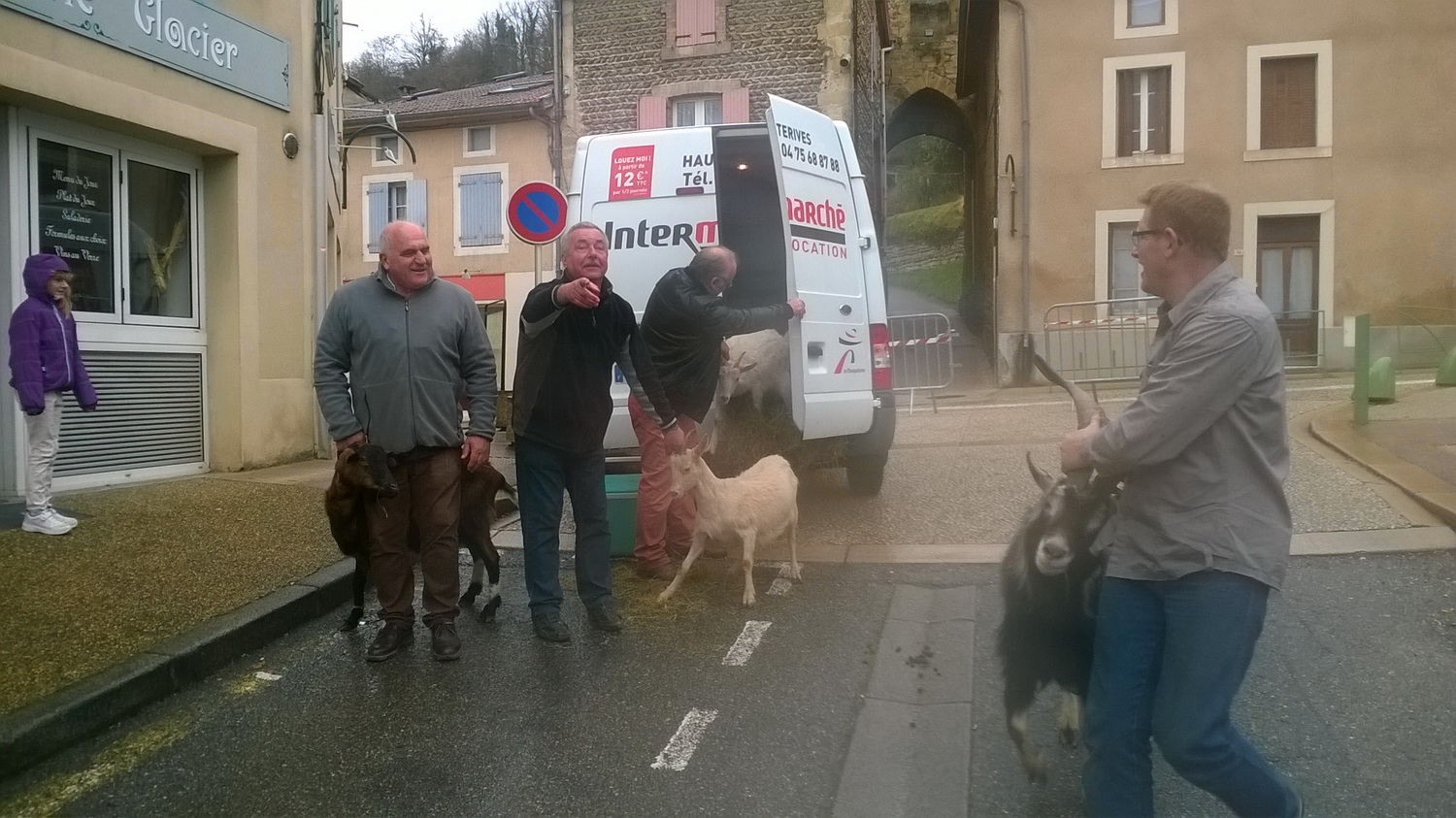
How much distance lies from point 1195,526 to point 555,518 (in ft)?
10.9

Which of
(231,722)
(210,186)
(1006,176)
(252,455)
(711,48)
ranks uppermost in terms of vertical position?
(711,48)

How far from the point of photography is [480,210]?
26.8 m

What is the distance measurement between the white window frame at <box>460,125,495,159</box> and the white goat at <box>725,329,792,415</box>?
2137 cm

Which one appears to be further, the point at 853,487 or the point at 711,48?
the point at 711,48

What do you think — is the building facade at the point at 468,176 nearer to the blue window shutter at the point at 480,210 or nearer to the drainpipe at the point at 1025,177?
the blue window shutter at the point at 480,210

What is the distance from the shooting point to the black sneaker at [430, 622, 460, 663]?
4723mm

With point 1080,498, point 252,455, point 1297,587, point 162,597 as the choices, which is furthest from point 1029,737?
point 252,455

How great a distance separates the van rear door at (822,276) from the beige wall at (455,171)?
19.0 meters

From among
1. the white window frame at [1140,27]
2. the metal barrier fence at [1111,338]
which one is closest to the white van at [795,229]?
the metal barrier fence at [1111,338]

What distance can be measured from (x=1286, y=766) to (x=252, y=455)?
8.72 meters

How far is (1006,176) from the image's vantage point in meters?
20.7

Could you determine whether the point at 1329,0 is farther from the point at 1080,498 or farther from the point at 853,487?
the point at 1080,498

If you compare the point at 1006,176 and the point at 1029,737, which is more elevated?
the point at 1006,176

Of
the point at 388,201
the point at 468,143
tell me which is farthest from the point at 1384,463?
the point at 388,201
